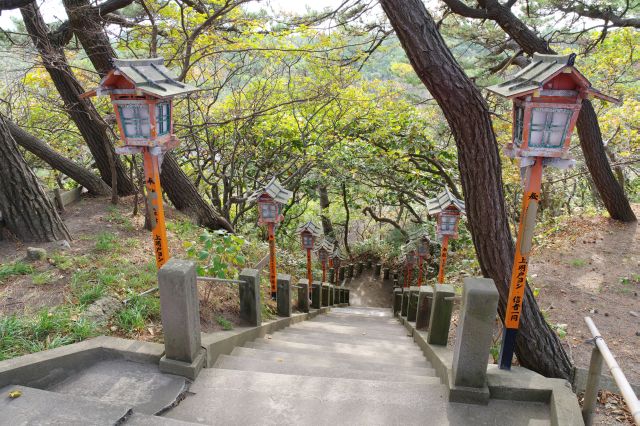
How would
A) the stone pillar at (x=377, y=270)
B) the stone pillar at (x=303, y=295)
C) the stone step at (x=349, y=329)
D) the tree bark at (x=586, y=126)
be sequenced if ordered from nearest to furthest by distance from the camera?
1. the tree bark at (x=586, y=126)
2. the stone step at (x=349, y=329)
3. the stone pillar at (x=303, y=295)
4. the stone pillar at (x=377, y=270)

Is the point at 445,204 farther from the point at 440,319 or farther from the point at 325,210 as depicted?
the point at 325,210

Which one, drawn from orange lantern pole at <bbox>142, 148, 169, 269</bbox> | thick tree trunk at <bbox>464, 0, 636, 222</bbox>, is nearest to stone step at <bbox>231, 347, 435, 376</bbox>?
orange lantern pole at <bbox>142, 148, 169, 269</bbox>

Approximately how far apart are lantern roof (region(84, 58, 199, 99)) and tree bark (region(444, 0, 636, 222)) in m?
4.23

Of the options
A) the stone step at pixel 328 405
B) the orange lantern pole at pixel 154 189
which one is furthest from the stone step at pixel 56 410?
the orange lantern pole at pixel 154 189

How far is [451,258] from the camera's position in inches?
511

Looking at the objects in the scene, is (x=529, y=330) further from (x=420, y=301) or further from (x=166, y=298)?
(x=166, y=298)

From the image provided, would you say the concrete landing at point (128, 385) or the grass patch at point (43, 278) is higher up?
the grass patch at point (43, 278)

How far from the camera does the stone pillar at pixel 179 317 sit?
3.37 meters

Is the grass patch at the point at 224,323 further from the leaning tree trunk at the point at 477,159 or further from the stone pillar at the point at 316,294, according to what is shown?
the stone pillar at the point at 316,294

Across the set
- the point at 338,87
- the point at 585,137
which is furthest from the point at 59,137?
the point at 585,137

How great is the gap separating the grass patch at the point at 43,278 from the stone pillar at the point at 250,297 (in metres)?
2.28

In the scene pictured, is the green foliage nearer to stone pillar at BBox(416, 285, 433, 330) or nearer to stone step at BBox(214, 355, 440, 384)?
stone step at BBox(214, 355, 440, 384)

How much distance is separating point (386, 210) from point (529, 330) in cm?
2279

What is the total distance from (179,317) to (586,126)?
32.9 feet
